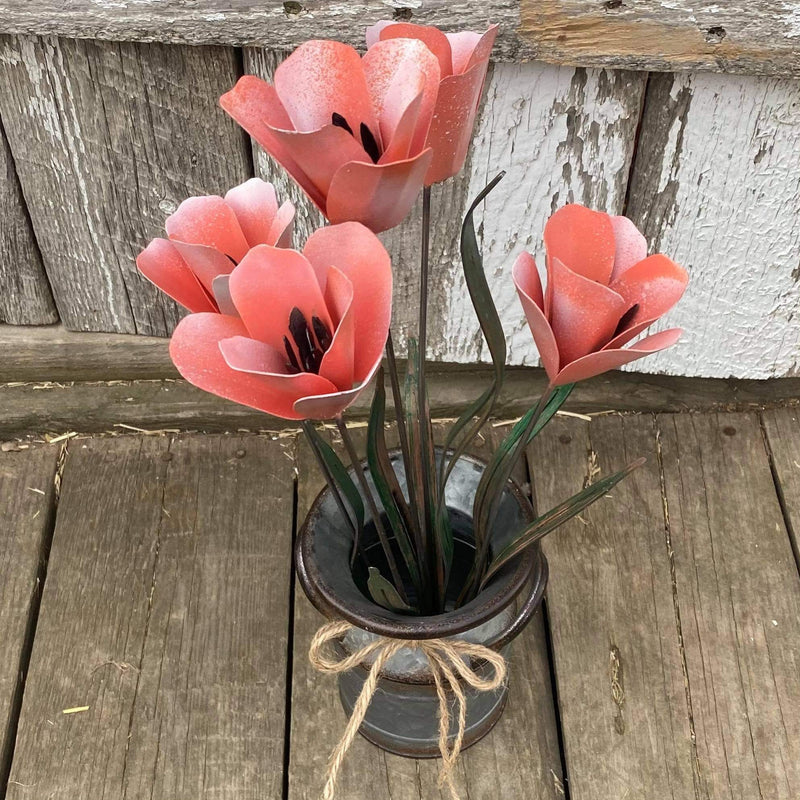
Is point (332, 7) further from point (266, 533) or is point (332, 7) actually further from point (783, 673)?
point (783, 673)

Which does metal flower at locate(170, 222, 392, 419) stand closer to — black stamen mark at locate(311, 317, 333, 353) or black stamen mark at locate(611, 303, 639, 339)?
black stamen mark at locate(311, 317, 333, 353)

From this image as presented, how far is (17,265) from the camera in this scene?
97 centimetres

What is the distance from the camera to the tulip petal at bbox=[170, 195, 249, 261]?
52cm

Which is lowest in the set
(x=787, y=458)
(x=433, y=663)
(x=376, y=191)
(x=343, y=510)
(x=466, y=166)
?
(x=787, y=458)

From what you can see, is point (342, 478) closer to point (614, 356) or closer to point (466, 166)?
point (614, 356)

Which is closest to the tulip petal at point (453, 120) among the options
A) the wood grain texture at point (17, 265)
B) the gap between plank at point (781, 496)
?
the wood grain texture at point (17, 265)

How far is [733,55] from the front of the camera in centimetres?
74

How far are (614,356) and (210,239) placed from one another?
0.23 metres

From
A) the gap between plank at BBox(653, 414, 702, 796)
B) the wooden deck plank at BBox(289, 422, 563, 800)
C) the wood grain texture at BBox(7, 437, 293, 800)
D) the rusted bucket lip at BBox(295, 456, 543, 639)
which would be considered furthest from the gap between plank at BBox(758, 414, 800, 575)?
the wood grain texture at BBox(7, 437, 293, 800)

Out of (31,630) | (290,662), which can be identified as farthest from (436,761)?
(31,630)

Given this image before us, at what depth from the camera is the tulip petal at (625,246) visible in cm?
53

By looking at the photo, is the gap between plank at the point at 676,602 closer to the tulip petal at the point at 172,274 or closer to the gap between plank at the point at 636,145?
the gap between plank at the point at 636,145

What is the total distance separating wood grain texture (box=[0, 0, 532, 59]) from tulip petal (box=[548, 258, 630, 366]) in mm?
320

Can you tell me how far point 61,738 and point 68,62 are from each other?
61 cm
